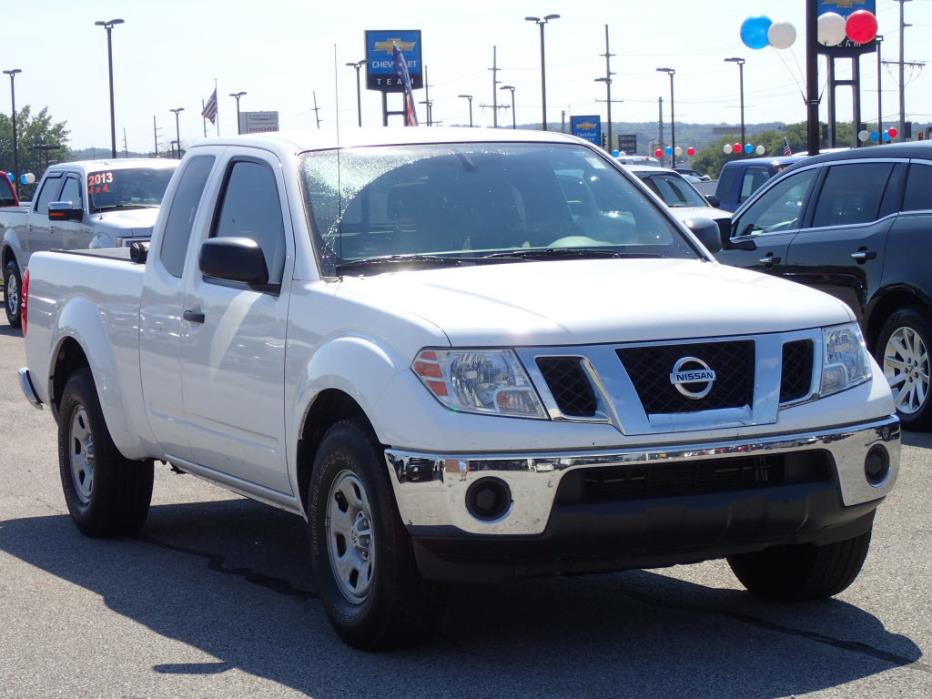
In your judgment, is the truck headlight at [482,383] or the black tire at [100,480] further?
the black tire at [100,480]

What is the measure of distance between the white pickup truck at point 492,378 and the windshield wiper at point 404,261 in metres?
0.01

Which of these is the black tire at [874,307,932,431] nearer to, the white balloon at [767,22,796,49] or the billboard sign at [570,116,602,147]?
the white balloon at [767,22,796,49]

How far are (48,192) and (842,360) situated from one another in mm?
16227

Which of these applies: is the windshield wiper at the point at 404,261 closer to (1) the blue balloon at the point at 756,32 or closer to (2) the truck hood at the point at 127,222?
(2) the truck hood at the point at 127,222

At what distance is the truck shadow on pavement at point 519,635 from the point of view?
4844 millimetres

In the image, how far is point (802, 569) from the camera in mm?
5621

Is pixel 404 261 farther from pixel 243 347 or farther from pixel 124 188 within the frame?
pixel 124 188

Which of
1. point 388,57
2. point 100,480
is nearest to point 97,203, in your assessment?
point 100,480

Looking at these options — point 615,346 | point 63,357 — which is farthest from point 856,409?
point 63,357

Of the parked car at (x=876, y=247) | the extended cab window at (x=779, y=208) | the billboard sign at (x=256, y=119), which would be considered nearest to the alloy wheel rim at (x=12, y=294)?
the extended cab window at (x=779, y=208)

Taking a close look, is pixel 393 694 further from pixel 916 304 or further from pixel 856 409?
pixel 916 304

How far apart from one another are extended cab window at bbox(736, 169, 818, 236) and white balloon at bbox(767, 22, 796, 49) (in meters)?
12.2

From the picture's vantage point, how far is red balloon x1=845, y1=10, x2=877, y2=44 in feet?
78.1

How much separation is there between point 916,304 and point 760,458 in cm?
549
